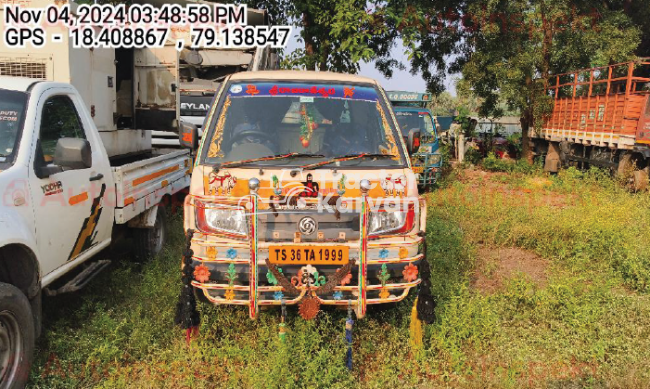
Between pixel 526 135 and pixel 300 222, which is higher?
pixel 526 135

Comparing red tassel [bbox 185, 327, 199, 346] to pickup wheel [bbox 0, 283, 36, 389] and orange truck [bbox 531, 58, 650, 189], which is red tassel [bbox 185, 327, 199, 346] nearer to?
pickup wheel [bbox 0, 283, 36, 389]

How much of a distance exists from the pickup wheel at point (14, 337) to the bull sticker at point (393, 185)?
8.11 ft

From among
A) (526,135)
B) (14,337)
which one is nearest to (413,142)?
(14,337)

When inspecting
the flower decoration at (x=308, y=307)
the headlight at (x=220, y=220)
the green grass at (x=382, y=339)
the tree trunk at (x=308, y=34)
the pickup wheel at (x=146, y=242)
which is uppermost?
the tree trunk at (x=308, y=34)

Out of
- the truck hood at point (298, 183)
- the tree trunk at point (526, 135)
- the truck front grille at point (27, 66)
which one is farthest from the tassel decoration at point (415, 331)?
the tree trunk at point (526, 135)

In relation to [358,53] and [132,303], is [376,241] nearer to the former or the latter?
[132,303]

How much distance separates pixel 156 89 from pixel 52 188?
13.0 feet

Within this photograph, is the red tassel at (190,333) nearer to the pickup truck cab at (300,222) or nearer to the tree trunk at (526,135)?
the pickup truck cab at (300,222)

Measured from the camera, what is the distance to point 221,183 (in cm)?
368

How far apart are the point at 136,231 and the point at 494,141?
16.1 meters

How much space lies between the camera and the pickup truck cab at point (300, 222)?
3432 millimetres

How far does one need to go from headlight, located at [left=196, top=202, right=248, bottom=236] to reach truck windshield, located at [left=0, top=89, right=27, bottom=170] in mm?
1270

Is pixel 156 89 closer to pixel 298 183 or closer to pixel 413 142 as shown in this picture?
pixel 413 142

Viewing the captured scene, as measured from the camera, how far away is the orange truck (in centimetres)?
1034
